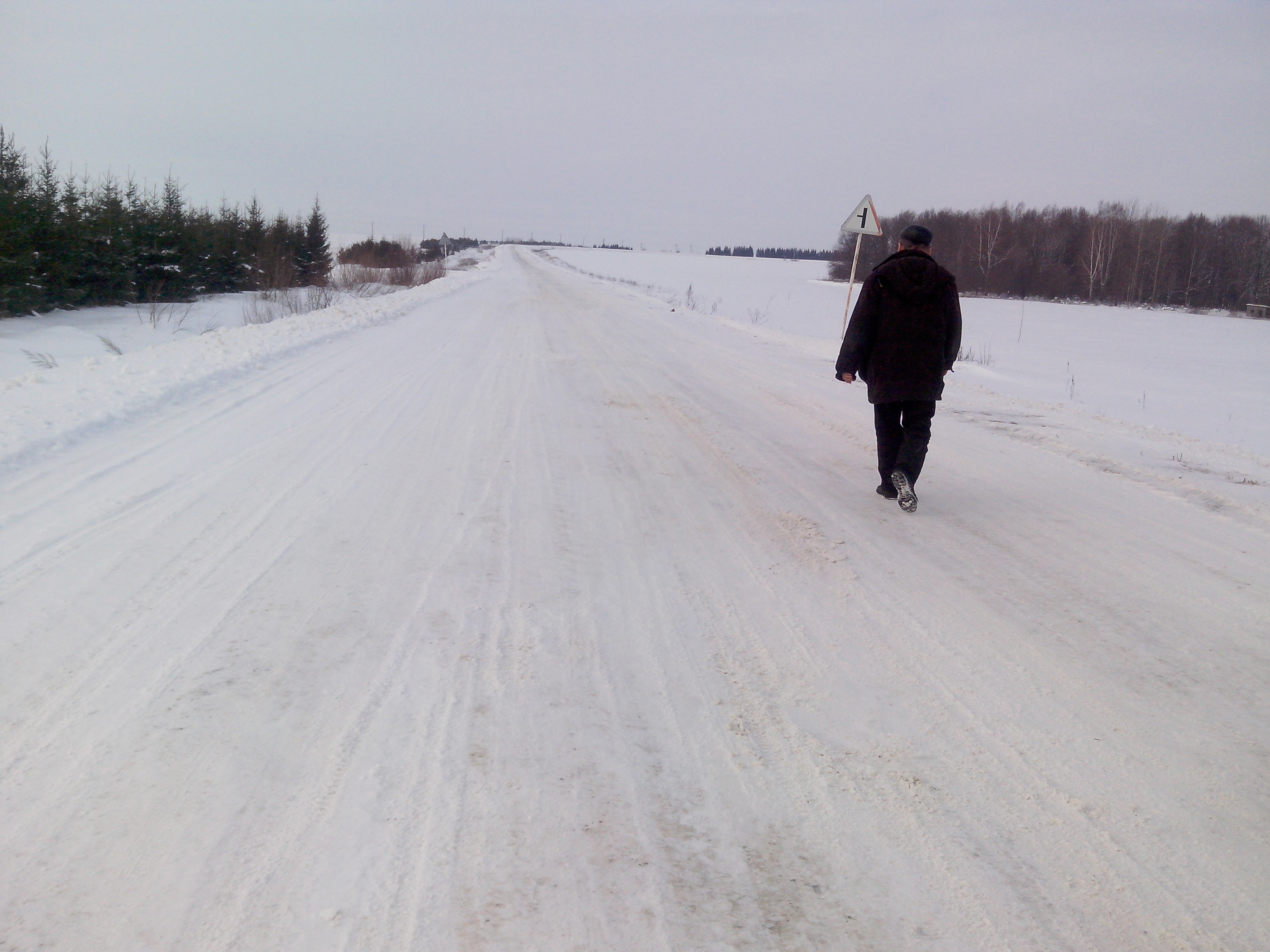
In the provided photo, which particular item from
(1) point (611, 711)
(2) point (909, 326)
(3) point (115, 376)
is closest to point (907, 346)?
(2) point (909, 326)

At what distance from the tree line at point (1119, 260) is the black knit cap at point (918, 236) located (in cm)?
5451

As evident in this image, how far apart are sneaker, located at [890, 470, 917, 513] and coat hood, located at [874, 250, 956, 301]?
1223 millimetres

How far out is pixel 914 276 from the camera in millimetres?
5340

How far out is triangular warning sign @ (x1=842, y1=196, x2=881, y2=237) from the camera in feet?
49.5

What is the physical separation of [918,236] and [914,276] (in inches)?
12.2

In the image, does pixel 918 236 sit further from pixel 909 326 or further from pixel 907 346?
pixel 907 346

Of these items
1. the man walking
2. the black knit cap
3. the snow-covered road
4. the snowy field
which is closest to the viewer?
the snow-covered road

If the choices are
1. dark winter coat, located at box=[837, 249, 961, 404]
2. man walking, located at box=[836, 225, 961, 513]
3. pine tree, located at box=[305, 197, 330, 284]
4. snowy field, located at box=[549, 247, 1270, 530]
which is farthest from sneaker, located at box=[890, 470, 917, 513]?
pine tree, located at box=[305, 197, 330, 284]

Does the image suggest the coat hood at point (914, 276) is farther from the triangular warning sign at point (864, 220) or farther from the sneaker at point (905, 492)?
the triangular warning sign at point (864, 220)

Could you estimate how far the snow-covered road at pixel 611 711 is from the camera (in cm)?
190

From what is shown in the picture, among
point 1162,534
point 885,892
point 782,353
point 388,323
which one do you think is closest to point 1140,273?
point 782,353

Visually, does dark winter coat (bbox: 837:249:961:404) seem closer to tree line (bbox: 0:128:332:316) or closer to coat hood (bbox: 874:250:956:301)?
coat hood (bbox: 874:250:956:301)

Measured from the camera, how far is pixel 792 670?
120 inches

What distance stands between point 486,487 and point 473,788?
2980 mm
